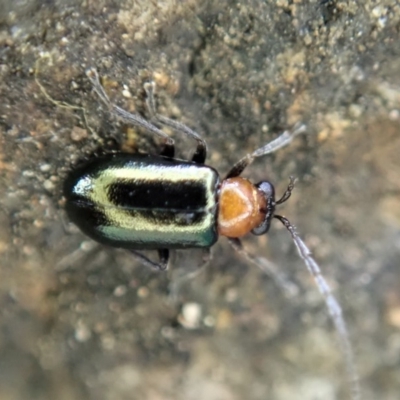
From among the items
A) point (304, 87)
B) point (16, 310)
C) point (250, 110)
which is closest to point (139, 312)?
point (16, 310)

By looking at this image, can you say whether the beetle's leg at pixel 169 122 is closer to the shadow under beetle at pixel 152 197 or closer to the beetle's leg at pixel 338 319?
the shadow under beetle at pixel 152 197

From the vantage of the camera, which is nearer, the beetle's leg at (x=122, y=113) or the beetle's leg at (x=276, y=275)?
the beetle's leg at (x=122, y=113)

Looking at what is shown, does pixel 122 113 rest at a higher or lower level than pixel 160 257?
higher

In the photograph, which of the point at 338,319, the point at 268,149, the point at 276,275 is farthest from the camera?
the point at 276,275

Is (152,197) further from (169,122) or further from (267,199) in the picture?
(267,199)

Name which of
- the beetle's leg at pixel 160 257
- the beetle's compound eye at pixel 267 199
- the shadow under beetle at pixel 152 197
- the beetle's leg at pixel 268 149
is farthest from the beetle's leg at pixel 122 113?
the beetle's leg at pixel 160 257

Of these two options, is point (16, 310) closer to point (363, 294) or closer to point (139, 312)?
point (139, 312)

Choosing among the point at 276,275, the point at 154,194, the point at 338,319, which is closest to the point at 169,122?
the point at 154,194
